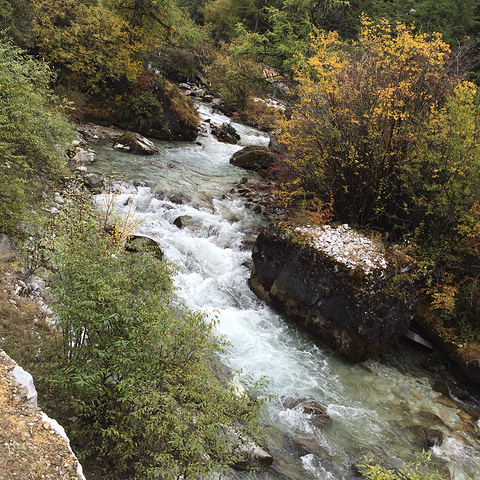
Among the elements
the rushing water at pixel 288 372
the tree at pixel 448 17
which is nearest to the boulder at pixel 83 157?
the rushing water at pixel 288 372

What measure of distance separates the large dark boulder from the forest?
929 mm

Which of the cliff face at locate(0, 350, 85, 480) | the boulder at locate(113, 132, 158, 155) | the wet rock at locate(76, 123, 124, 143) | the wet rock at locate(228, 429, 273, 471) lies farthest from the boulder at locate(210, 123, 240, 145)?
the cliff face at locate(0, 350, 85, 480)

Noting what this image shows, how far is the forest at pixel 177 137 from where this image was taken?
393 cm

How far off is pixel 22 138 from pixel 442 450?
10587mm

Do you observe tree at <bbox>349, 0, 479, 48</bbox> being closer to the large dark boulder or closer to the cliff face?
the large dark boulder

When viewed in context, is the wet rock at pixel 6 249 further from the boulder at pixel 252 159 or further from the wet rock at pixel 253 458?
the boulder at pixel 252 159

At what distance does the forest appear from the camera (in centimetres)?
393

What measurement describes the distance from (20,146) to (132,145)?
9.75m

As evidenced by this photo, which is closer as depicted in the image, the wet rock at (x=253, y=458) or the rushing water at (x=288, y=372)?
the wet rock at (x=253, y=458)

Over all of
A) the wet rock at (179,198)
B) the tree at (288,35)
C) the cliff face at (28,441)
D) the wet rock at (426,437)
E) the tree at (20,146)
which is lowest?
the wet rock at (426,437)

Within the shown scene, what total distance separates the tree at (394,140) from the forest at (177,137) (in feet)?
0.18

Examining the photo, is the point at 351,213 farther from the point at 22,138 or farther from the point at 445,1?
the point at 445,1

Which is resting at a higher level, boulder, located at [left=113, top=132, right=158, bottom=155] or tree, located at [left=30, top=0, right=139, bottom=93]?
tree, located at [left=30, top=0, right=139, bottom=93]

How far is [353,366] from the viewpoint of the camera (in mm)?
8875
